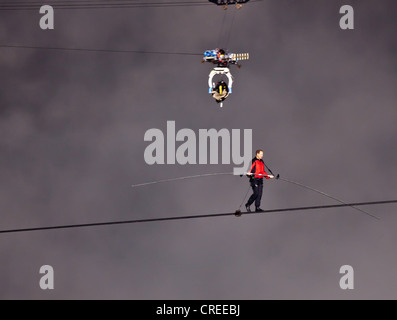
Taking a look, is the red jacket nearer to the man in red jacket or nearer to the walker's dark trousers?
the man in red jacket

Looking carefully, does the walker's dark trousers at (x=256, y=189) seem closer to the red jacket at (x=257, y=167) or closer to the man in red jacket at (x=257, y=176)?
the man in red jacket at (x=257, y=176)

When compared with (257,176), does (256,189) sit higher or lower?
lower

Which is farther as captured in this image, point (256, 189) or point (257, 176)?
point (256, 189)

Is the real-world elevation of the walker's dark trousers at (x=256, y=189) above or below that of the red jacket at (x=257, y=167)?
below

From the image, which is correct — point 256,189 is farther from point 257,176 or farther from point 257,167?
point 257,167

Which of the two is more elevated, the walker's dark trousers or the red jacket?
the red jacket

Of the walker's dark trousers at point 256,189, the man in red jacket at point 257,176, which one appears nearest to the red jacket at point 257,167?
the man in red jacket at point 257,176

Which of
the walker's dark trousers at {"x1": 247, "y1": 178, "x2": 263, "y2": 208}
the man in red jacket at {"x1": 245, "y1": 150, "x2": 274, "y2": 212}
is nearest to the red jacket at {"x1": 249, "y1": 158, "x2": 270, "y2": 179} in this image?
the man in red jacket at {"x1": 245, "y1": 150, "x2": 274, "y2": 212}

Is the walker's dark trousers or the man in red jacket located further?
the walker's dark trousers

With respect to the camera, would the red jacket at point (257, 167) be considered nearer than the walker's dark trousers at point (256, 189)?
Yes

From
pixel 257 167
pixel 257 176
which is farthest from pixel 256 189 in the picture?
pixel 257 167

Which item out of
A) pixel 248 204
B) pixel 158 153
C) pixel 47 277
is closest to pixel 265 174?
pixel 248 204

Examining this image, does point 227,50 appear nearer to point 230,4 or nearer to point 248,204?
point 230,4
